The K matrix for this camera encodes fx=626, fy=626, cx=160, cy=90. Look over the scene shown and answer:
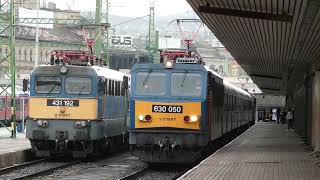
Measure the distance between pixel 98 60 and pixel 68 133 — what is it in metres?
3.73

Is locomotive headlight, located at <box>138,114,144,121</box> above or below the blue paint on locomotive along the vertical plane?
below

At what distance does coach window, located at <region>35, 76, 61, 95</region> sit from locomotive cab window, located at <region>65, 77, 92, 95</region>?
31 cm

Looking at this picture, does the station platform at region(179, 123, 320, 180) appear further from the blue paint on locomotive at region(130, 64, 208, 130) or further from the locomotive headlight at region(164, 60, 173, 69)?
the locomotive headlight at region(164, 60, 173, 69)

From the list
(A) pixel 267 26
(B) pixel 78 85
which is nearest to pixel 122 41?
(B) pixel 78 85

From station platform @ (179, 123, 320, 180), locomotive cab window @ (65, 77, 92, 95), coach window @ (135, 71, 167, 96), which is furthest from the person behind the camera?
locomotive cab window @ (65, 77, 92, 95)

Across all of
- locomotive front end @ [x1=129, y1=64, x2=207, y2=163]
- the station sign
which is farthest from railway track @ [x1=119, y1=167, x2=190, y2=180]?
the station sign

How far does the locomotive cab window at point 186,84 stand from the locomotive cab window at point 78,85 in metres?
3.44

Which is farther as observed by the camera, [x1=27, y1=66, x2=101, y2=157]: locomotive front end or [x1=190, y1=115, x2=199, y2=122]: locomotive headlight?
[x1=27, y1=66, x2=101, y2=157]: locomotive front end

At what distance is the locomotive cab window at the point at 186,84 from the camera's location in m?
17.5

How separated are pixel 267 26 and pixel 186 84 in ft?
9.12

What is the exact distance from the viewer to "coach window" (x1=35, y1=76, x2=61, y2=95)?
20.0 meters

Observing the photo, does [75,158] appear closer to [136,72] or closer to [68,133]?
[68,133]

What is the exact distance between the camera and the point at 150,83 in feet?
58.0

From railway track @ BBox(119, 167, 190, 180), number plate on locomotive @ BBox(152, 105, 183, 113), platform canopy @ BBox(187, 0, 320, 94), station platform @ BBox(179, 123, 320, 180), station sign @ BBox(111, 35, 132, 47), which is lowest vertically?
railway track @ BBox(119, 167, 190, 180)
